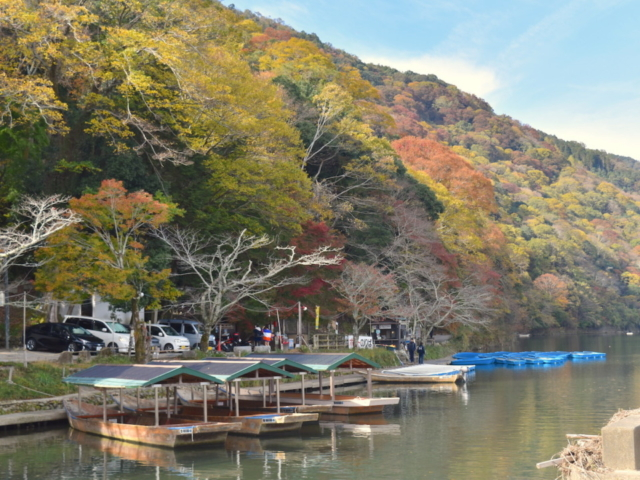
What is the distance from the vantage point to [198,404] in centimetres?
2680

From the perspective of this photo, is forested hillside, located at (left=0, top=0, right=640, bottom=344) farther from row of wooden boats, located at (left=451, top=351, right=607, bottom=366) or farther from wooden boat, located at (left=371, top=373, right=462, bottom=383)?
wooden boat, located at (left=371, top=373, right=462, bottom=383)

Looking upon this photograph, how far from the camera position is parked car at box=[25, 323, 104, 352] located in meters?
33.3

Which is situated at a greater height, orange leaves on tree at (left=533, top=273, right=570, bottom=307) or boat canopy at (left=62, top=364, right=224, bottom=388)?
orange leaves on tree at (left=533, top=273, right=570, bottom=307)

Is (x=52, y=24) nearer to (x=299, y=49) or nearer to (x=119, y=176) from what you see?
(x=119, y=176)

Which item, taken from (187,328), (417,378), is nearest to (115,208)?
(187,328)

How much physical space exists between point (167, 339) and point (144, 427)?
656 inches

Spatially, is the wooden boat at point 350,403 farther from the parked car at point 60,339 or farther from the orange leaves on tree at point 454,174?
the orange leaves on tree at point 454,174

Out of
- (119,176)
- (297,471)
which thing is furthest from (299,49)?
(297,471)

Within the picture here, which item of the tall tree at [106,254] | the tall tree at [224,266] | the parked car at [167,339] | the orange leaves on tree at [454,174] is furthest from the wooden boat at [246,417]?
the orange leaves on tree at [454,174]

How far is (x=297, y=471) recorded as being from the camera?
1777 cm

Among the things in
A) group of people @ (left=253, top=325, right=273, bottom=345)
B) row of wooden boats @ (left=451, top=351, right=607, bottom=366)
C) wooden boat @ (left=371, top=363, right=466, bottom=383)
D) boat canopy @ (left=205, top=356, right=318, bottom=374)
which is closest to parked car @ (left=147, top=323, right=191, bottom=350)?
group of people @ (left=253, top=325, right=273, bottom=345)

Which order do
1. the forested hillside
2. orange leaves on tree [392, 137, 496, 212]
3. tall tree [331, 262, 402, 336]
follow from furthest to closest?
orange leaves on tree [392, 137, 496, 212] → tall tree [331, 262, 402, 336] → the forested hillside

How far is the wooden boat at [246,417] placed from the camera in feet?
75.1

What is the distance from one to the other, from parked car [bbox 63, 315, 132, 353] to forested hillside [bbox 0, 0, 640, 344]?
1.72 meters
